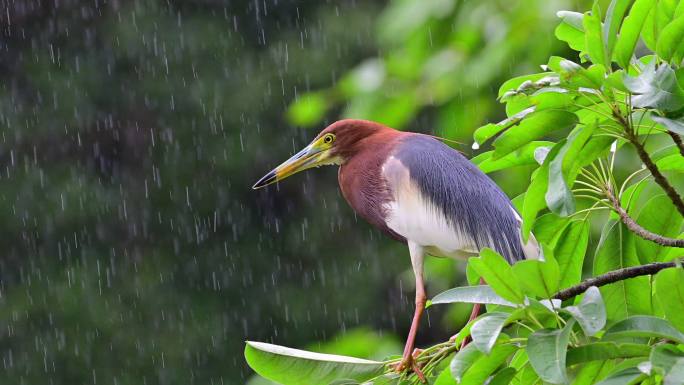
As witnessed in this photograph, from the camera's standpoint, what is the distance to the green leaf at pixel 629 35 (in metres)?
1.24

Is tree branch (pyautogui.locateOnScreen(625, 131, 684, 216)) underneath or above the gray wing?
above

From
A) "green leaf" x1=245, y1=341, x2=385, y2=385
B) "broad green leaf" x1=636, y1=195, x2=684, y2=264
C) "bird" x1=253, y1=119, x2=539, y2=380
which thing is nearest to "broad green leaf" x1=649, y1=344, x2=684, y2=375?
"broad green leaf" x1=636, y1=195, x2=684, y2=264

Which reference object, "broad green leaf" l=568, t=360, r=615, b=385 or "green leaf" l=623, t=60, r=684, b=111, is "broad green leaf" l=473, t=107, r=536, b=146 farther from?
"broad green leaf" l=568, t=360, r=615, b=385

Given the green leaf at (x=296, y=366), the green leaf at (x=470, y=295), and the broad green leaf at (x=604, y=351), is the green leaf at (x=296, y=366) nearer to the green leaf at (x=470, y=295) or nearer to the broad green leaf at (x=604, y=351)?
the green leaf at (x=470, y=295)

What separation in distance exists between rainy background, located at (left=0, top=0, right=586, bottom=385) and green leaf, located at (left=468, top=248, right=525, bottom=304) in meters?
6.74

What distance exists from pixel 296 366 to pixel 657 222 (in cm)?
45

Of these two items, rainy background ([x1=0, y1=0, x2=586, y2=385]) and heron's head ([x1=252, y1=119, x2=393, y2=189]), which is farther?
rainy background ([x1=0, y1=0, x2=586, y2=385])

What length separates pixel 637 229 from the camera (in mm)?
1336

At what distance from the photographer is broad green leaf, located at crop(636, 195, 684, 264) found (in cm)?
144

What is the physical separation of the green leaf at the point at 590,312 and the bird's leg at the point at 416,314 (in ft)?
1.26

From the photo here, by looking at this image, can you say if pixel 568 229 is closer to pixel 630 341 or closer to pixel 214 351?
pixel 630 341

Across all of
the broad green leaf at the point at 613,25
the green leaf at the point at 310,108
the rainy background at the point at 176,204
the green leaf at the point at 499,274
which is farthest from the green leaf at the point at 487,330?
the rainy background at the point at 176,204

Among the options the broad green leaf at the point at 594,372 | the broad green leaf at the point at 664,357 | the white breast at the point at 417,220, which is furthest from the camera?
the white breast at the point at 417,220

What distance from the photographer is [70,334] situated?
8312mm
